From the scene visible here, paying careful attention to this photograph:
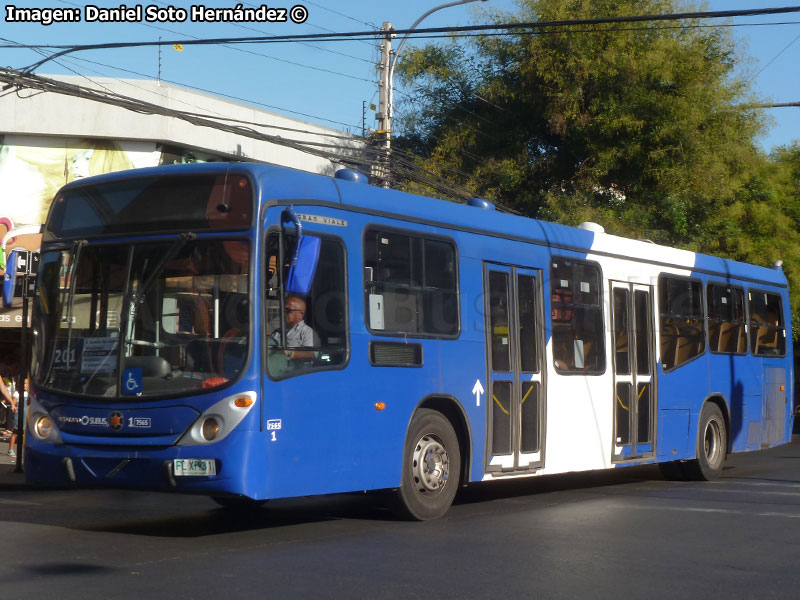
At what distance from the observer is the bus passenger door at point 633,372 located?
43.8ft

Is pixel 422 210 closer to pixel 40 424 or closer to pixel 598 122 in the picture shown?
pixel 40 424

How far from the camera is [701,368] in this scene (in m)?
15.2

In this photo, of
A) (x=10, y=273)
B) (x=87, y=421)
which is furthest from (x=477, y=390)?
(x=10, y=273)

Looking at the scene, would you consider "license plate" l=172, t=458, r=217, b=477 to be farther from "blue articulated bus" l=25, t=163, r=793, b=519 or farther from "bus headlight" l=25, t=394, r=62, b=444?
"bus headlight" l=25, t=394, r=62, b=444

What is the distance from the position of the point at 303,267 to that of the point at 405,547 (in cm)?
224

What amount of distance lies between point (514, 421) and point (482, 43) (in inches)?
689

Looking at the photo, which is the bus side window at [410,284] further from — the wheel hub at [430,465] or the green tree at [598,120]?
the green tree at [598,120]

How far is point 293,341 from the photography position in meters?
8.66

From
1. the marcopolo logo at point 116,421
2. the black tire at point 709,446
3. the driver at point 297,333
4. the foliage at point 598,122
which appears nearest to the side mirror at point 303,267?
the driver at point 297,333

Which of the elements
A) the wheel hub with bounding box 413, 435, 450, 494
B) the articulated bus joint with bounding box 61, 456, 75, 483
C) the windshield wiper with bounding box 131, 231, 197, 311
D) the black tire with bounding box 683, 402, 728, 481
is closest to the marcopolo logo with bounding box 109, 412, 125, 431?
the articulated bus joint with bounding box 61, 456, 75, 483

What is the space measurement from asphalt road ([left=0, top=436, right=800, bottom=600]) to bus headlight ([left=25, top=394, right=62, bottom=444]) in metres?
0.79

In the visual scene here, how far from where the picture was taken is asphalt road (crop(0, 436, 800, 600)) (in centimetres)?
666

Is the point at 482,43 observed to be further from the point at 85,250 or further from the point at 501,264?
the point at 85,250

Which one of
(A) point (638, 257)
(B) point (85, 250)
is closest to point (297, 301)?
(B) point (85, 250)
